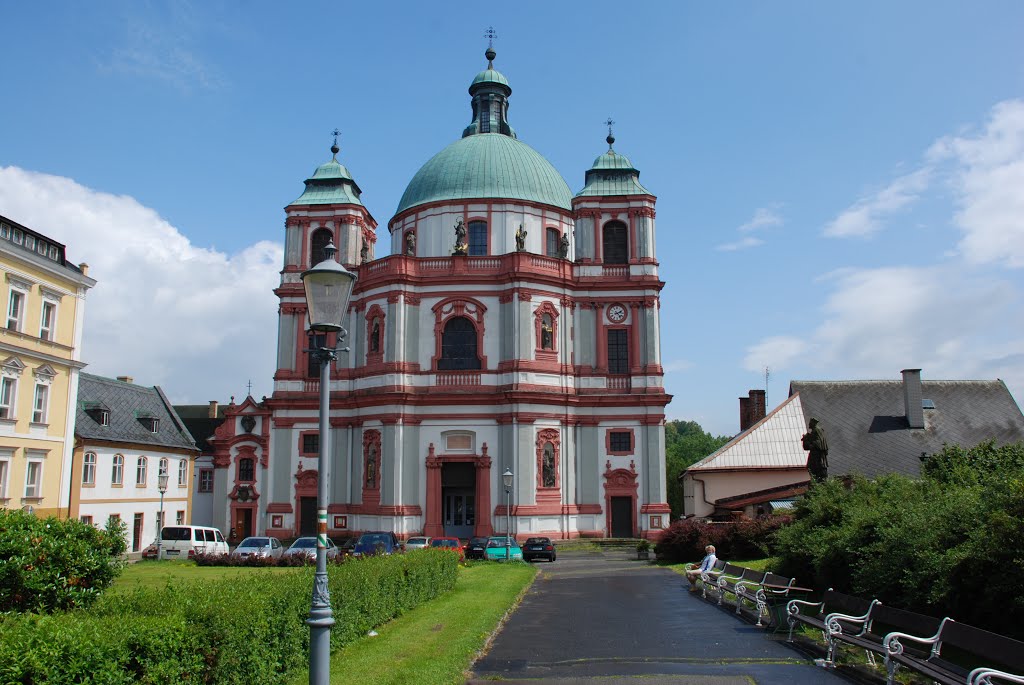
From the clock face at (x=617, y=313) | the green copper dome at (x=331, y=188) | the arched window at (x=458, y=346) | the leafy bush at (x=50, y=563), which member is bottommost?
the leafy bush at (x=50, y=563)

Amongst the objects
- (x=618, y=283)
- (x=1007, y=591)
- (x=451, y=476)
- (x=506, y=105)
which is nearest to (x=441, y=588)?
(x=1007, y=591)

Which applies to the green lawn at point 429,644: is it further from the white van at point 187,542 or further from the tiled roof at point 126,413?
the tiled roof at point 126,413

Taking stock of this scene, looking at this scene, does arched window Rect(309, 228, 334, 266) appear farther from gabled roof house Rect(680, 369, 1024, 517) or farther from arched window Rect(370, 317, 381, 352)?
gabled roof house Rect(680, 369, 1024, 517)

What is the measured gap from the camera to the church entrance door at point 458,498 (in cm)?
4669

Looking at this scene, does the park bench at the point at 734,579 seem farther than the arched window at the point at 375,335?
No

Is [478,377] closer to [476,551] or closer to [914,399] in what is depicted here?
[476,551]

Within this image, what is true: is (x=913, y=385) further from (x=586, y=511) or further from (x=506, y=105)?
(x=506, y=105)

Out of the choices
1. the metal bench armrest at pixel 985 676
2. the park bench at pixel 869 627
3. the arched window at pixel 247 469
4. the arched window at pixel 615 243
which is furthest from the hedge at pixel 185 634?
the arched window at pixel 247 469

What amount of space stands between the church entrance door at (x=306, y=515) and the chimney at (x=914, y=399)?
33.3 metres

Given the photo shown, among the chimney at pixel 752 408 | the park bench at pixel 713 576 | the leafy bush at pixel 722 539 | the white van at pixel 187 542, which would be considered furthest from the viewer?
the chimney at pixel 752 408

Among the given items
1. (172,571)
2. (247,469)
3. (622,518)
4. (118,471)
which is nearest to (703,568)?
(172,571)

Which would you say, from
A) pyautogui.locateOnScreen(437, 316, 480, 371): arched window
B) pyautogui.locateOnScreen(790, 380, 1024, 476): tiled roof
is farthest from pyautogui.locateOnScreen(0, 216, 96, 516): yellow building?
pyautogui.locateOnScreen(790, 380, 1024, 476): tiled roof

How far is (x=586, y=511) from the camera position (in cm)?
4647

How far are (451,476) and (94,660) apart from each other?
38.4 metres
